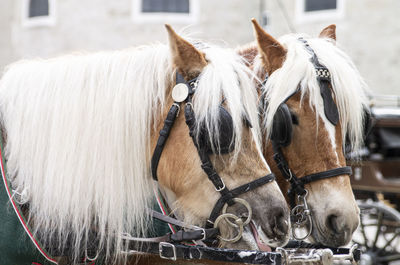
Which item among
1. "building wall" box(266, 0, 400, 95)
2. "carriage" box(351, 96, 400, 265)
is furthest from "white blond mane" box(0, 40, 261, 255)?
"building wall" box(266, 0, 400, 95)

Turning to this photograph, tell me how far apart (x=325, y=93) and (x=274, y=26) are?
8.64m

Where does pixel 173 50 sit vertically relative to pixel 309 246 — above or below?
above

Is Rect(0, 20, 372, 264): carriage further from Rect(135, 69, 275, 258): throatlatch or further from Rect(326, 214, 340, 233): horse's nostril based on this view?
Rect(326, 214, 340, 233): horse's nostril

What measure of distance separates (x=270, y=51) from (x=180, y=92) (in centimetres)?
81

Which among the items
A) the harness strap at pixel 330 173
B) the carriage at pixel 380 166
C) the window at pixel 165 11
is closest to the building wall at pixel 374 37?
the window at pixel 165 11

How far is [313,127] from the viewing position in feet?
7.23

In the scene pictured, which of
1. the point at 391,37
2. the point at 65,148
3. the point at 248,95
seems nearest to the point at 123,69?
the point at 65,148

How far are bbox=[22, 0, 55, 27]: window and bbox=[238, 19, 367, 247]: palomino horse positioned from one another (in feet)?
32.6

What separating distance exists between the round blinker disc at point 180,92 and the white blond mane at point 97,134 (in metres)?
0.04

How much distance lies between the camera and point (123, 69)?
5.95ft

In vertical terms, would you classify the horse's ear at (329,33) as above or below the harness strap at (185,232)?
above

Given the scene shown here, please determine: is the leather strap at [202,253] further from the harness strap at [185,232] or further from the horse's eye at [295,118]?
the horse's eye at [295,118]

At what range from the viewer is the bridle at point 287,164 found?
2.19m

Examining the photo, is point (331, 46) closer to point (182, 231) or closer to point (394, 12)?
point (182, 231)
